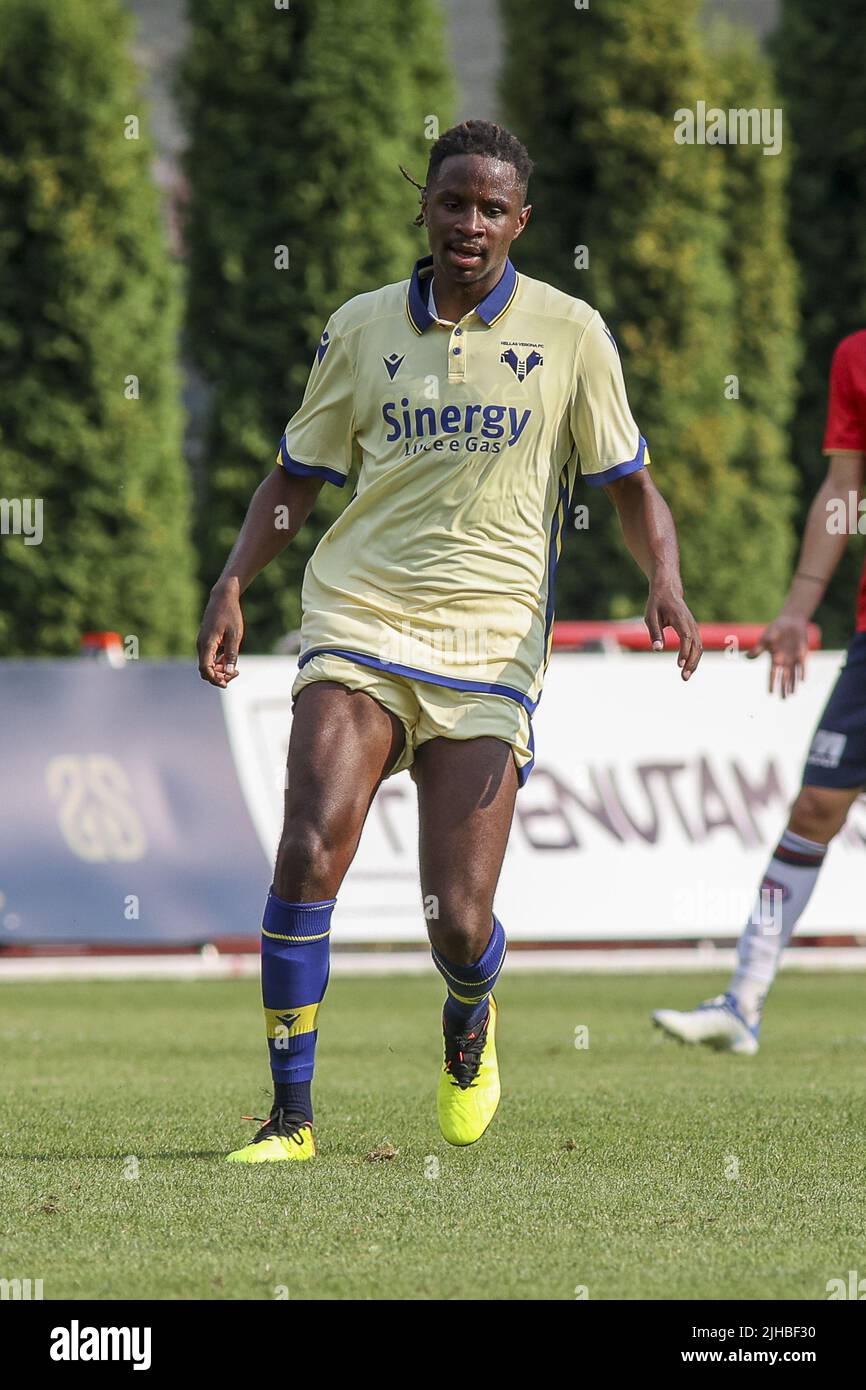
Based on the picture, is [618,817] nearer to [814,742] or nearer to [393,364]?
[814,742]

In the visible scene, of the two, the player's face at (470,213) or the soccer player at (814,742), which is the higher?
the player's face at (470,213)

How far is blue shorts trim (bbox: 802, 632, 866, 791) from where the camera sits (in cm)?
707

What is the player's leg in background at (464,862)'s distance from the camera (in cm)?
499

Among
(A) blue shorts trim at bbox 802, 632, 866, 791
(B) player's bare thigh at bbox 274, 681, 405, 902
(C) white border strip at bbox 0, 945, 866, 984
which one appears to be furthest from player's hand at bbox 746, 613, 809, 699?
(C) white border strip at bbox 0, 945, 866, 984

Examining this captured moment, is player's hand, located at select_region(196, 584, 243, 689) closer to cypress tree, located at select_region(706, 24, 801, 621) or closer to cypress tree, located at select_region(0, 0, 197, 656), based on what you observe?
cypress tree, located at select_region(0, 0, 197, 656)

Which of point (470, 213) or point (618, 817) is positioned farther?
point (618, 817)

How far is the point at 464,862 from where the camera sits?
498 cm

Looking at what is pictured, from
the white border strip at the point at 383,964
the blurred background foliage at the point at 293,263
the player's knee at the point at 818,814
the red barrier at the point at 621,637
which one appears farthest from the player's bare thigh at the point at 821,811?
the blurred background foliage at the point at 293,263

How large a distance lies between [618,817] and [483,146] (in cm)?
729

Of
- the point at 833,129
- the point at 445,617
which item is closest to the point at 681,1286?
the point at 445,617

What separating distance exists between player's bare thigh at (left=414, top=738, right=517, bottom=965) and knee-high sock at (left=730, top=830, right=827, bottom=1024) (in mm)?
2446

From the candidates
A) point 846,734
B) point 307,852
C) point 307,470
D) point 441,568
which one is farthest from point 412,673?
point 846,734

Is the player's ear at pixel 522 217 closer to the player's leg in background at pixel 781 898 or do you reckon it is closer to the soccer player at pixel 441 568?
the soccer player at pixel 441 568
